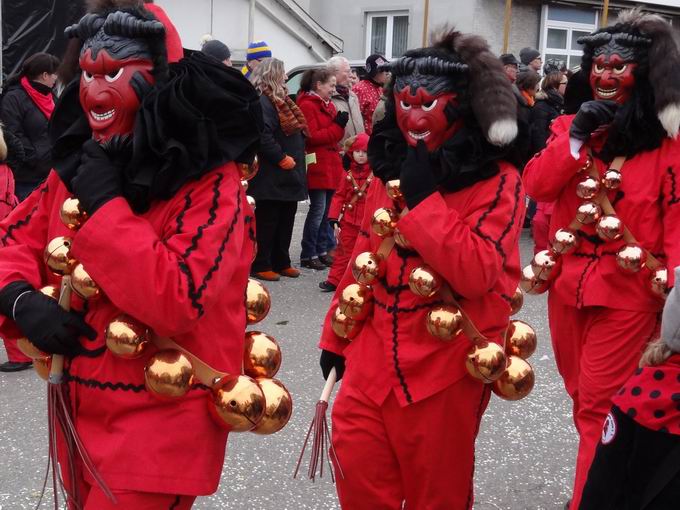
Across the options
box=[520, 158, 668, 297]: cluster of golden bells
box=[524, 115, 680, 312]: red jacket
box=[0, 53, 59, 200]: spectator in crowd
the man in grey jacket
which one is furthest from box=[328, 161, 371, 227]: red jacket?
box=[524, 115, 680, 312]: red jacket

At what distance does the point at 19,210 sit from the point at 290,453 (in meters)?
2.11

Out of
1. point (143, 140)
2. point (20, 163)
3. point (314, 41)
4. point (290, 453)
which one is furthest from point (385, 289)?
point (314, 41)

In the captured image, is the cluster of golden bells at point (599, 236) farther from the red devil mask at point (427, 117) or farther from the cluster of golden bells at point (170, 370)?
the cluster of golden bells at point (170, 370)

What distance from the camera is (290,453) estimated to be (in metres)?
4.07

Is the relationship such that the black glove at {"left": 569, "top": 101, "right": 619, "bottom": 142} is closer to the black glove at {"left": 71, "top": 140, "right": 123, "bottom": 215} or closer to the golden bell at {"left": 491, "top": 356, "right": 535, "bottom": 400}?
the golden bell at {"left": 491, "top": 356, "right": 535, "bottom": 400}

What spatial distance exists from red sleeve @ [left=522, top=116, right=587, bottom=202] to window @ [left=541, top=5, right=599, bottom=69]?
1660 centimetres

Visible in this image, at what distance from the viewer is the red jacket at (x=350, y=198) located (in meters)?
6.88

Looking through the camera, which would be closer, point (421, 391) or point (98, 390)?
point (98, 390)

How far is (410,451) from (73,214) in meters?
1.22

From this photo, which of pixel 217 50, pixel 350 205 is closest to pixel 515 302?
pixel 350 205

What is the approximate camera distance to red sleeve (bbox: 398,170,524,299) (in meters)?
2.47

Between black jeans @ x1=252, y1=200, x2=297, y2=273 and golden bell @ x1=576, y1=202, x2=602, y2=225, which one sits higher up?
golden bell @ x1=576, y1=202, x2=602, y2=225

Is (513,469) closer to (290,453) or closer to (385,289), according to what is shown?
(290,453)

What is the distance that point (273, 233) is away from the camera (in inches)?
301
